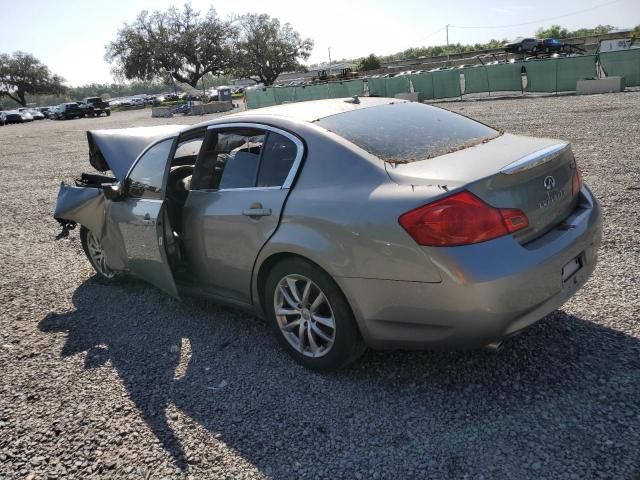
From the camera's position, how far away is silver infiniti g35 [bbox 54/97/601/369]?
2.56 metres

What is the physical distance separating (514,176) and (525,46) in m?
46.6

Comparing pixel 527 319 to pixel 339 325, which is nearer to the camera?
pixel 527 319

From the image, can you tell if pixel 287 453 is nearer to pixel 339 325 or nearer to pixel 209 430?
pixel 209 430

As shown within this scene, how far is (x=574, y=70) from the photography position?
21797 millimetres

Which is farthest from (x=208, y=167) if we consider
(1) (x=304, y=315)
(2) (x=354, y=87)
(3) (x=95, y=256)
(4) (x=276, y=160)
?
(2) (x=354, y=87)

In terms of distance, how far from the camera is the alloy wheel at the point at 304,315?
10.2 feet

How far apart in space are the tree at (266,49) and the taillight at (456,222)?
79.1m

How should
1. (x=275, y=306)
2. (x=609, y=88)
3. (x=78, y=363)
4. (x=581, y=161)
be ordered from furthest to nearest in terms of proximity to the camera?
(x=609, y=88)
(x=581, y=161)
(x=78, y=363)
(x=275, y=306)

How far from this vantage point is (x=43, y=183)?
1252cm

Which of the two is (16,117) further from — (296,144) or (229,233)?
(296,144)

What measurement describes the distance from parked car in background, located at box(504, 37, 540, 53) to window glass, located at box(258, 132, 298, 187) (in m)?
45.1

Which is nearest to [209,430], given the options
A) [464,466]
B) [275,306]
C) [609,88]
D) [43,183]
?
[275,306]

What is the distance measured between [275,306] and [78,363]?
158cm

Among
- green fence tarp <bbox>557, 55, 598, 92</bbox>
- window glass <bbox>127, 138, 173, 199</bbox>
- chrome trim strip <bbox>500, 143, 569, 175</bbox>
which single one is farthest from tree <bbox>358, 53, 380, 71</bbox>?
chrome trim strip <bbox>500, 143, 569, 175</bbox>
